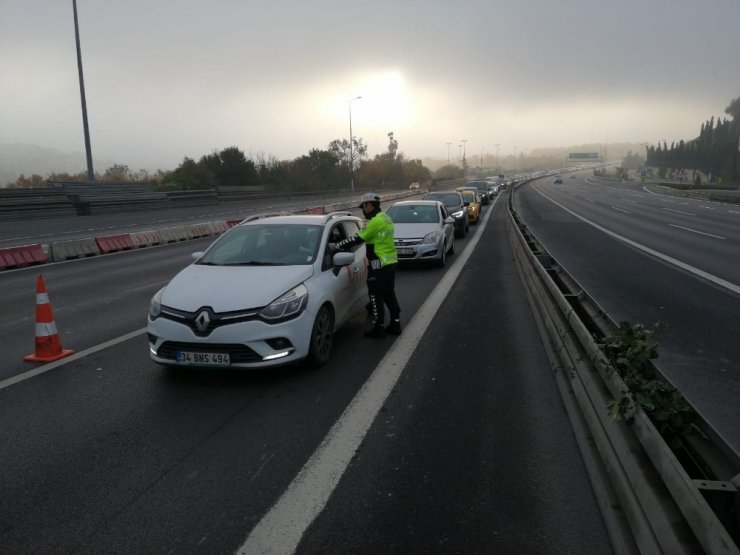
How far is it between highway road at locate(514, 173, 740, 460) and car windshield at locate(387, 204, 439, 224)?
10.9 ft

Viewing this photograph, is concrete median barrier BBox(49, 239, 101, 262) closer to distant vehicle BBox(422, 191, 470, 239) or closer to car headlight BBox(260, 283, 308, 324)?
distant vehicle BBox(422, 191, 470, 239)

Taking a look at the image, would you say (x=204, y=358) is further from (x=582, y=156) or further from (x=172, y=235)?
(x=582, y=156)

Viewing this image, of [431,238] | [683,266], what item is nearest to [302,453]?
[431,238]

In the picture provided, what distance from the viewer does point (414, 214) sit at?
1362cm

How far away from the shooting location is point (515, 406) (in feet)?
15.1

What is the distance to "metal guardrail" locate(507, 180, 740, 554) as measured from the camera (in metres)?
2.19

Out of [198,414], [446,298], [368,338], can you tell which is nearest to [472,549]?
[198,414]

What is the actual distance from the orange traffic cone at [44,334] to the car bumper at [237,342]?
64.9 inches

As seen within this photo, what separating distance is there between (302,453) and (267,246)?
3073 mm

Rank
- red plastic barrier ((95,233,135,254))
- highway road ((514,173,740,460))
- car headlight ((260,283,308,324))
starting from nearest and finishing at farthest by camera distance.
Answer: car headlight ((260,283,308,324)) < highway road ((514,173,740,460)) < red plastic barrier ((95,233,135,254))

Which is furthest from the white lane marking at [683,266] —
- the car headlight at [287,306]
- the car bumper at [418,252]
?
the car headlight at [287,306]

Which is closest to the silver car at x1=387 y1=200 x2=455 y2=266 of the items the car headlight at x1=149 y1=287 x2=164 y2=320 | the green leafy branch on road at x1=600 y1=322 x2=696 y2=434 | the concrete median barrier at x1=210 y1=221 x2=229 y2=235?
the car headlight at x1=149 y1=287 x2=164 y2=320

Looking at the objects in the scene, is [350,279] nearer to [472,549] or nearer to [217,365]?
[217,365]

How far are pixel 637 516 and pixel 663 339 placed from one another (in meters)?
4.58
